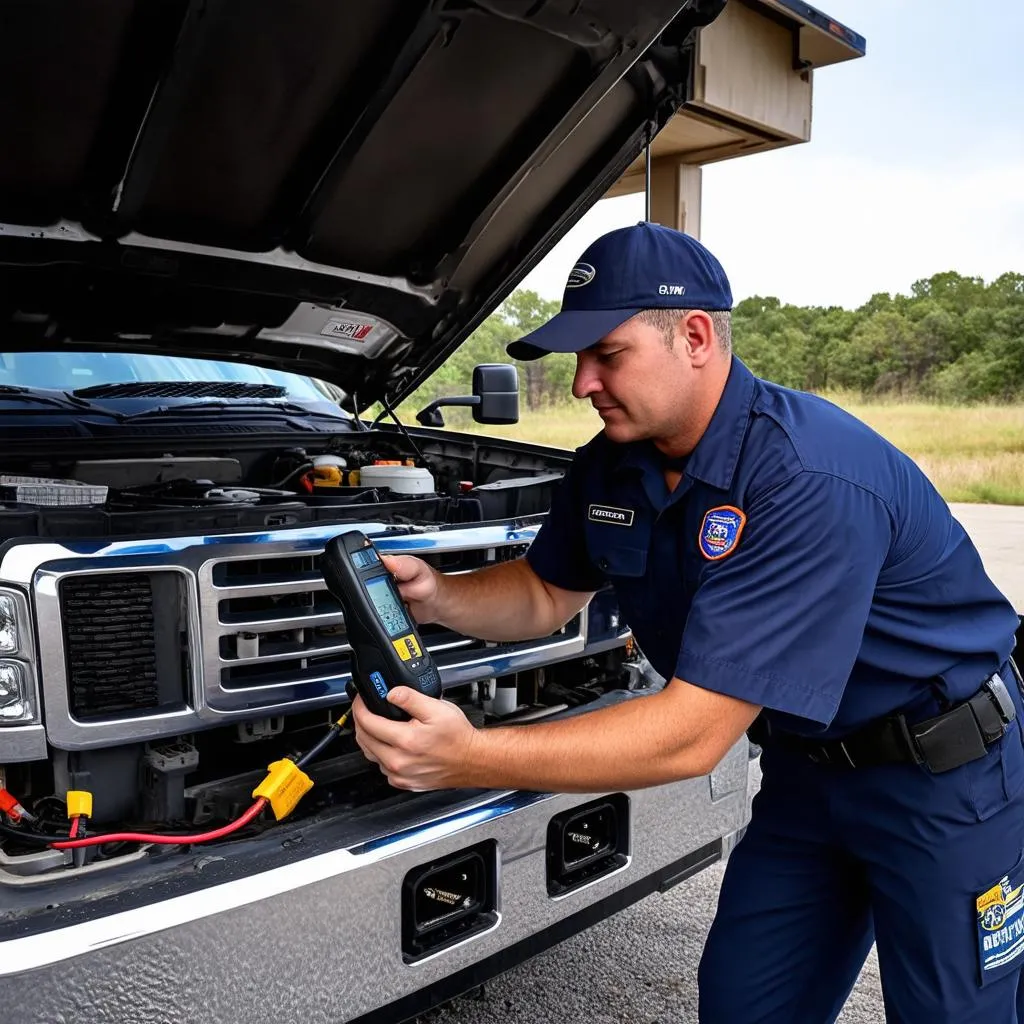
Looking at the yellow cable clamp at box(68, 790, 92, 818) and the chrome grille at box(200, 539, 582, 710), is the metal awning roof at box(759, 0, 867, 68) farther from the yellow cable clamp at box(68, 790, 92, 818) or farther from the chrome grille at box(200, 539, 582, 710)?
the yellow cable clamp at box(68, 790, 92, 818)

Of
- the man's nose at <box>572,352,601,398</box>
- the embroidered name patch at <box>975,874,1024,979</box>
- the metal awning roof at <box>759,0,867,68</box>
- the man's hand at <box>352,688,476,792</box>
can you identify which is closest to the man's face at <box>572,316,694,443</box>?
the man's nose at <box>572,352,601,398</box>

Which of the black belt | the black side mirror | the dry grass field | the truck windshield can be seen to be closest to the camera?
the black belt

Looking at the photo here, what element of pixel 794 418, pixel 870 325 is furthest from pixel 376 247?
pixel 870 325

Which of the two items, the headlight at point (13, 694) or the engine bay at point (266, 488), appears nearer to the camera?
the headlight at point (13, 694)

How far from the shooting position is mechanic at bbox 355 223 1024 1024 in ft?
5.34

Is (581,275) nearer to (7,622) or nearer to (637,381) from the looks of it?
(637,381)

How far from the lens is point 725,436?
5.98ft

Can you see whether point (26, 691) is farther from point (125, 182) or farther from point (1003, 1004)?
point (1003, 1004)

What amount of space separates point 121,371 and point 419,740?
219 centimetres

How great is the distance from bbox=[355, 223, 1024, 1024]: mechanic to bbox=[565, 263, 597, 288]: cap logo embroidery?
1cm

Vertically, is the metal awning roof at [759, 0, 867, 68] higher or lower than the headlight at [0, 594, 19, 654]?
higher

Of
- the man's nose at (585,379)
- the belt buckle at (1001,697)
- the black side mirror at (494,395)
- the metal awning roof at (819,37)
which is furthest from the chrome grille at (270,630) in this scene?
the metal awning roof at (819,37)

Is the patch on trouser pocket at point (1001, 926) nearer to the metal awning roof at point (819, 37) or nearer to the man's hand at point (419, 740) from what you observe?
the man's hand at point (419, 740)

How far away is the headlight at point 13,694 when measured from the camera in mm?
1617
